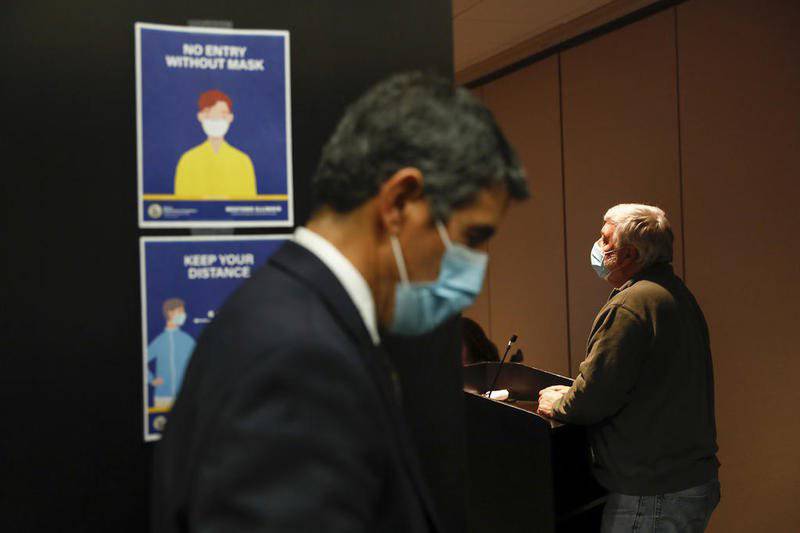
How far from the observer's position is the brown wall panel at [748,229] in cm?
326

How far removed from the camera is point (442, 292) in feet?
3.21

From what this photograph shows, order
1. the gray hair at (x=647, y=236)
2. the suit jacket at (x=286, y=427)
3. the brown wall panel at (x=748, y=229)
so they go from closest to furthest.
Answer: the suit jacket at (x=286, y=427)
the gray hair at (x=647, y=236)
the brown wall panel at (x=748, y=229)

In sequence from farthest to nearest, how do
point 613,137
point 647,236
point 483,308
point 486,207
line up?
point 483,308 → point 613,137 → point 647,236 → point 486,207

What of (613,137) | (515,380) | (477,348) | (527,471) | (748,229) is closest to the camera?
(527,471)

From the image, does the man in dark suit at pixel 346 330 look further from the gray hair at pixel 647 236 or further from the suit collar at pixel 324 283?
the gray hair at pixel 647 236

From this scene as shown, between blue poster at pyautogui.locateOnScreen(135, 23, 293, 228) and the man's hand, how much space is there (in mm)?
1642

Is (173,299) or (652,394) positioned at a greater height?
(173,299)

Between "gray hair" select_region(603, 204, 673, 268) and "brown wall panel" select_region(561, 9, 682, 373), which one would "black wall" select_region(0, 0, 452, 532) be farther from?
"brown wall panel" select_region(561, 9, 682, 373)

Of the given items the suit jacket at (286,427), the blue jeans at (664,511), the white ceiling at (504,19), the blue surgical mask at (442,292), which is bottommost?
the blue jeans at (664,511)

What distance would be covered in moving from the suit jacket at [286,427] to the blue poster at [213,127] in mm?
442

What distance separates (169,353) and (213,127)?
392 millimetres

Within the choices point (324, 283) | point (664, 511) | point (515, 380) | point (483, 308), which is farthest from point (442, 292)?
point (483, 308)

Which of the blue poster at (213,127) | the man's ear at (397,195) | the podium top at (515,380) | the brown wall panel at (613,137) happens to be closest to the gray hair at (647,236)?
the podium top at (515,380)

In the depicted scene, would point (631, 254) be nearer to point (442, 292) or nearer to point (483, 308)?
point (442, 292)
